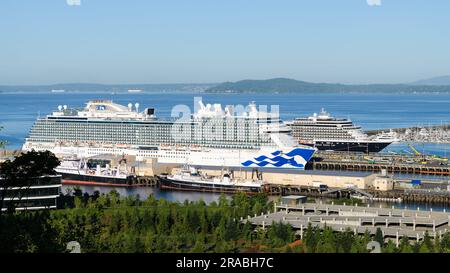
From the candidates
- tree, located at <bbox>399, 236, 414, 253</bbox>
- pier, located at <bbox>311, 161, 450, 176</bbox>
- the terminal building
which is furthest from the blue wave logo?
tree, located at <bbox>399, 236, 414, 253</bbox>

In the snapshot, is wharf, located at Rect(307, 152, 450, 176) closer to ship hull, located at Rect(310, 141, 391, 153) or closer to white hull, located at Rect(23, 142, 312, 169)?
ship hull, located at Rect(310, 141, 391, 153)

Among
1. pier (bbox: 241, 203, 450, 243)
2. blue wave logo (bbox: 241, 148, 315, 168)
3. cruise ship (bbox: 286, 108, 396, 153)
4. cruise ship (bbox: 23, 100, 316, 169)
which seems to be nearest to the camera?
pier (bbox: 241, 203, 450, 243)

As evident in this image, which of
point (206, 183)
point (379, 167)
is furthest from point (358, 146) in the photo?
point (206, 183)

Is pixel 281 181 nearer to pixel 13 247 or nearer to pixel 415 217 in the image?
pixel 415 217

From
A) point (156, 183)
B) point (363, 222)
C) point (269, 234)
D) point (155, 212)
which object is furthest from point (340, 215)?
point (156, 183)

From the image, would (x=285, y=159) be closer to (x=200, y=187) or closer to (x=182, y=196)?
(x=200, y=187)

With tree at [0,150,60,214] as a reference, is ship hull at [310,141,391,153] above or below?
below

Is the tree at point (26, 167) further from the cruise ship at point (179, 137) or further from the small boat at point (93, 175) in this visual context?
the cruise ship at point (179, 137)
